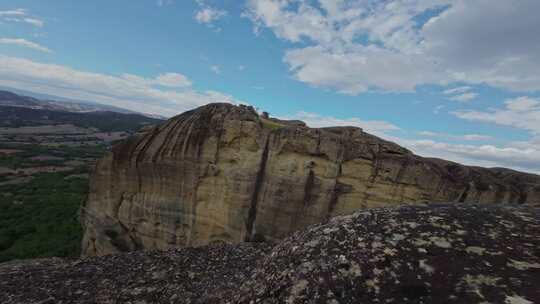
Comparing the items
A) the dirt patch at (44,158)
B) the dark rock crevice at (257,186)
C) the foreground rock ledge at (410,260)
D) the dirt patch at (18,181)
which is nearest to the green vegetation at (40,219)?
the dirt patch at (18,181)

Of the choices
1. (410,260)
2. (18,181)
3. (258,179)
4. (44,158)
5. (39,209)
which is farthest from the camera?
(44,158)

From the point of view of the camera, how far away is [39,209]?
4741 cm

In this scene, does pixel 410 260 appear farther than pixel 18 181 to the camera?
No

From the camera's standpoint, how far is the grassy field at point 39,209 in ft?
103

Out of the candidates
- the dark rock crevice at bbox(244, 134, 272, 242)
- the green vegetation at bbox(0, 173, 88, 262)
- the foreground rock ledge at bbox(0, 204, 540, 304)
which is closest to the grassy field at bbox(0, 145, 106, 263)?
the green vegetation at bbox(0, 173, 88, 262)

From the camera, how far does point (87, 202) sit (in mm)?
22766

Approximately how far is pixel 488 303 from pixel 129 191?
21.0 meters

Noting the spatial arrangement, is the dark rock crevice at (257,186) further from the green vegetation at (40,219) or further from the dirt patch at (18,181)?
the dirt patch at (18,181)

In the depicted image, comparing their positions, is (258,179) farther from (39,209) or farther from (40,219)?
(39,209)

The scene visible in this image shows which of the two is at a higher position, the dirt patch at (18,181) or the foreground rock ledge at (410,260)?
the foreground rock ledge at (410,260)

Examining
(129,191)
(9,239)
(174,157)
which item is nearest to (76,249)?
(9,239)

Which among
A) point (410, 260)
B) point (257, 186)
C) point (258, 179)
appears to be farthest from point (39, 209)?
point (410, 260)

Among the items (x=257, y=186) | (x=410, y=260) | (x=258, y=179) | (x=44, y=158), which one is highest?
(x=410, y=260)

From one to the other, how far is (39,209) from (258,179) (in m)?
44.2
